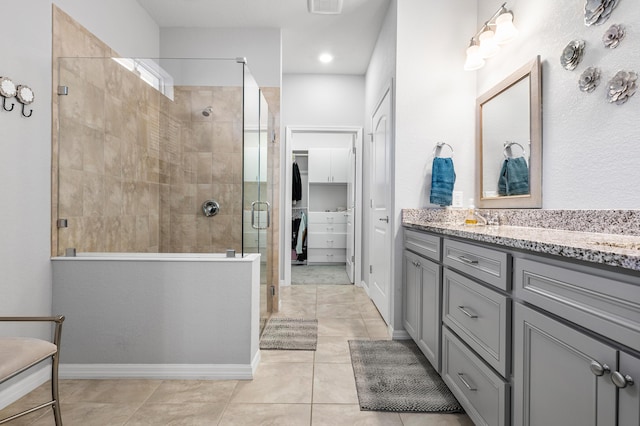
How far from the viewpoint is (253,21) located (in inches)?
123

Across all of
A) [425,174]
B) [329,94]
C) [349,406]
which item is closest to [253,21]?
[329,94]

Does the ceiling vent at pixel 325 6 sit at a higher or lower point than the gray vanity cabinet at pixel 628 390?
higher

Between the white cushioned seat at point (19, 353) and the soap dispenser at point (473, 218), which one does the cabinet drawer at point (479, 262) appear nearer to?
the soap dispenser at point (473, 218)

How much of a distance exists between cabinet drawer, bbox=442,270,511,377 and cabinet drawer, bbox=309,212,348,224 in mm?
4023

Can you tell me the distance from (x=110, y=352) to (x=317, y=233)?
4020mm

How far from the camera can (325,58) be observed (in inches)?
152

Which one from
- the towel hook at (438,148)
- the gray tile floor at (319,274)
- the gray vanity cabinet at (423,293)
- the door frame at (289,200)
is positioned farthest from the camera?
the gray tile floor at (319,274)

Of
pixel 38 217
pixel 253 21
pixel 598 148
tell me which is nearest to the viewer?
pixel 598 148

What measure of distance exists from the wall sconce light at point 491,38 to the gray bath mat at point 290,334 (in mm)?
2253

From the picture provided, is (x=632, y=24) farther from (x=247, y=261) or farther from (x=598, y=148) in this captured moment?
(x=247, y=261)

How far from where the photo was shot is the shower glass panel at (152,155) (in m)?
2.07

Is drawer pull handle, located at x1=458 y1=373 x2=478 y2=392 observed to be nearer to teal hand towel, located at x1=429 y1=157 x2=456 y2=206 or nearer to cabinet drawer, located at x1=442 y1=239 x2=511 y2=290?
cabinet drawer, located at x1=442 y1=239 x2=511 y2=290

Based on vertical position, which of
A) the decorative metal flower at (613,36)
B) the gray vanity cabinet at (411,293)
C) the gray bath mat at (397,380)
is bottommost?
the gray bath mat at (397,380)

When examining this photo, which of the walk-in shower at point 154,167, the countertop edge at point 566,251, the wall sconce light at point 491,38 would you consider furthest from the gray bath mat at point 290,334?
the wall sconce light at point 491,38
